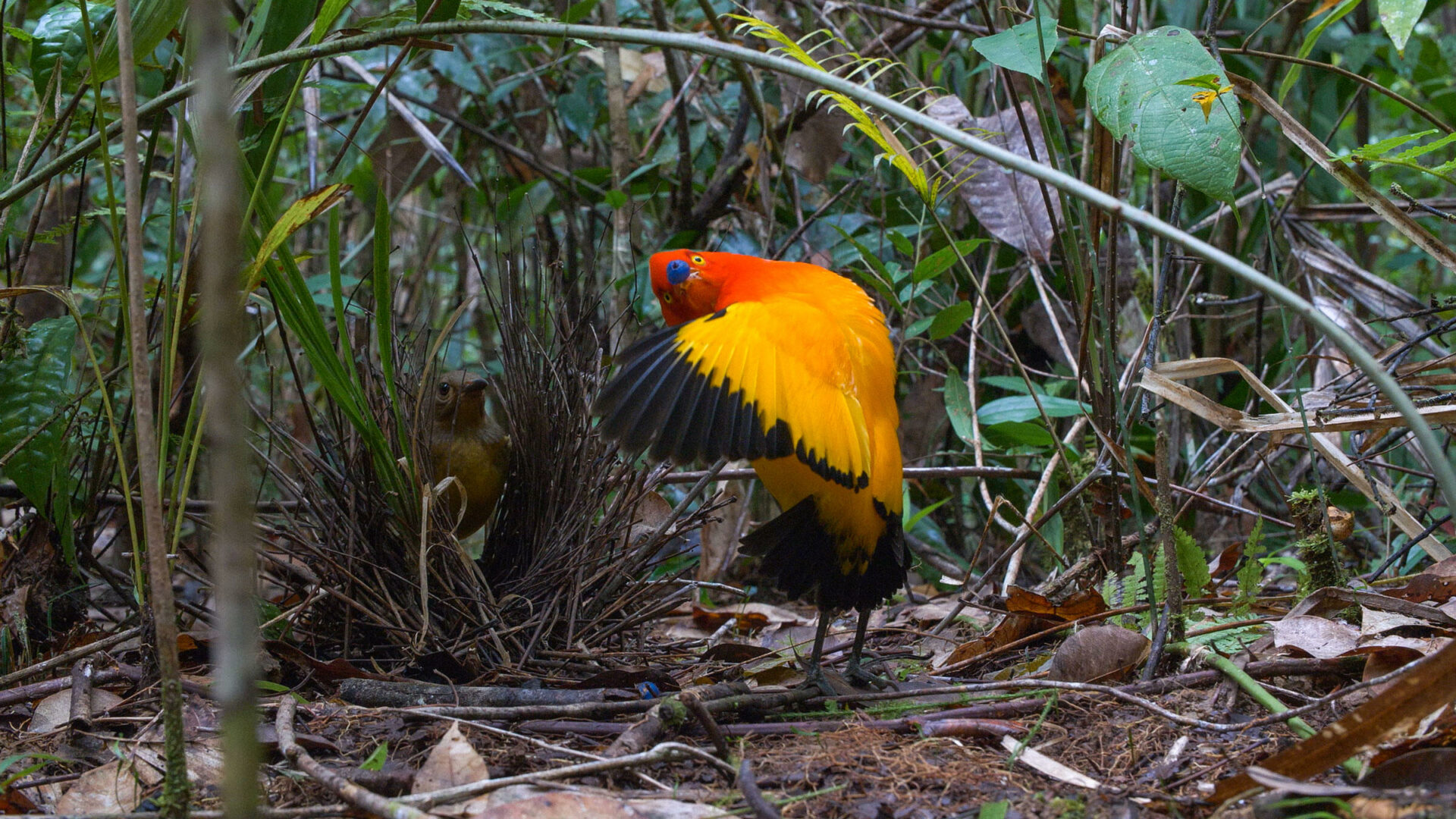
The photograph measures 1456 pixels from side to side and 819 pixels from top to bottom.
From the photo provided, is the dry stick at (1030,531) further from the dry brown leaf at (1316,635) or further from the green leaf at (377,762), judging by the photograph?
the green leaf at (377,762)

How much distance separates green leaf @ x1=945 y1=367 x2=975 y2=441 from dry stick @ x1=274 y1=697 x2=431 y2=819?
6.21 feet

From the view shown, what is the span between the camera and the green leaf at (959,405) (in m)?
2.82

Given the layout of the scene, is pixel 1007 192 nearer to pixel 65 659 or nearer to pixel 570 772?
pixel 570 772

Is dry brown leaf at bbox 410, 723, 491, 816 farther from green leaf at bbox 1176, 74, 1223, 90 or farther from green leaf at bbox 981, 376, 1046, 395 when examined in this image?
green leaf at bbox 981, 376, 1046, 395

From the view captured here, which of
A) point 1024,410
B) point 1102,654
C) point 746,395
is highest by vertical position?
point 746,395

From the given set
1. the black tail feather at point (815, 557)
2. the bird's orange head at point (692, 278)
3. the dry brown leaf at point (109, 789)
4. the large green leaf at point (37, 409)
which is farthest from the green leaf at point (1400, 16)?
the large green leaf at point (37, 409)

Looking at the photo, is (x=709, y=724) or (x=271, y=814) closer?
(x=271, y=814)

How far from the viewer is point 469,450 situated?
2363mm

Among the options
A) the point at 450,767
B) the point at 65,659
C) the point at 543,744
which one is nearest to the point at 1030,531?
the point at 543,744

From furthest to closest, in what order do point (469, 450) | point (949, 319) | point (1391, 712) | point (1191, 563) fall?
point (949, 319), point (469, 450), point (1191, 563), point (1391, 712)

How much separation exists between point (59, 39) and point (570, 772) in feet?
5.68

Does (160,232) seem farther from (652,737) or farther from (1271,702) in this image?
(1271,702)

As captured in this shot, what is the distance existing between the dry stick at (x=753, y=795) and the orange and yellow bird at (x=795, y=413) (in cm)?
53

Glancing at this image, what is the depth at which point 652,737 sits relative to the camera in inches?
59.8
